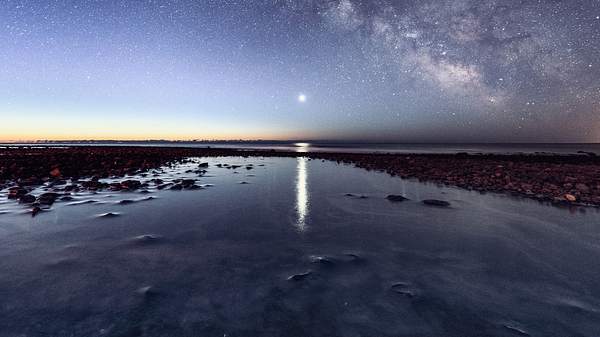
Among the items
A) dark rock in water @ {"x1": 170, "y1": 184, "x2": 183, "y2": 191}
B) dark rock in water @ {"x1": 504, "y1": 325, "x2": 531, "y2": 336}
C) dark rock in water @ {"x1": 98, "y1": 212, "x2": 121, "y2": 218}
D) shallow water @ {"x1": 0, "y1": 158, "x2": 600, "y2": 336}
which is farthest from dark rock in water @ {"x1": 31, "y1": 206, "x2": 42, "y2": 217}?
dark rock in water @ {"x1": 504, "y1": 325, "x2": 531, "y2": 336}

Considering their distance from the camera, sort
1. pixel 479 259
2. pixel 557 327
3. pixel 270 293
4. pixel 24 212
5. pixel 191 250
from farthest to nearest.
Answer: pixel 24 212, pixel 191 250, pixel 479 259, pixel 270 293, pixel 557 327

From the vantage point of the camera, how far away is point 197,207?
25.6 feet

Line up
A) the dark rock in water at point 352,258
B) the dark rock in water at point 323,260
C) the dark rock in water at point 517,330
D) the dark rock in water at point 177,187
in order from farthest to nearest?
the dark rock in water at point 177,187 < the dark rock in water at point 352,258 < the dark rock in water at point 323,260 < the dark rock in water at point 517,330

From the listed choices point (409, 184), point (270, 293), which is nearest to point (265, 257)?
point (270, 293)

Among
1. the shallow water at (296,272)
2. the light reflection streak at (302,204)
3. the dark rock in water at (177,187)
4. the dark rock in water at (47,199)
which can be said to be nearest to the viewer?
the shallow water at (296,272)

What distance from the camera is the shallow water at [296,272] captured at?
2660 mm

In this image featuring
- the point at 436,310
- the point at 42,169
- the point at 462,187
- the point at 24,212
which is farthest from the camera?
the point at 42,169

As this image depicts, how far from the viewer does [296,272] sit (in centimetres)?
380

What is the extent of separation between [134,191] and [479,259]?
10.8 metres

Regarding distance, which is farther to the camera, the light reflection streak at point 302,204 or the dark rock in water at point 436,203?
the dark rock in water at point 436,203

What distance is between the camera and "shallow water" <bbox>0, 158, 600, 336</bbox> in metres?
2.66

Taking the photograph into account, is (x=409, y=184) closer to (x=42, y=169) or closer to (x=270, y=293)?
(x=270, y=293)

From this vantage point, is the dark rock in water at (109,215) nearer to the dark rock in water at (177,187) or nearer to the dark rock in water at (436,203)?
the dark rock in water at (177,187)

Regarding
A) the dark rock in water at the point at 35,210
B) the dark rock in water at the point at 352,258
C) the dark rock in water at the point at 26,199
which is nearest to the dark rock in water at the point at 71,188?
the dark rock in water at the point at 26,199
